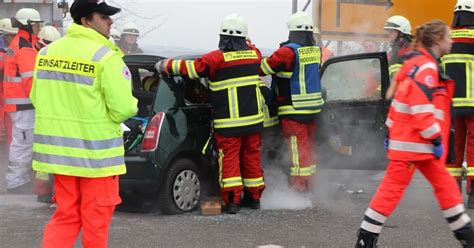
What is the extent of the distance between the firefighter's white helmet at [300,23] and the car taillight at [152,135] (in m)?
1.74

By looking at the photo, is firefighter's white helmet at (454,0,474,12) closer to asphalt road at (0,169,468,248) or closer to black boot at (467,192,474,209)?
black boot at (467,192,474,209)

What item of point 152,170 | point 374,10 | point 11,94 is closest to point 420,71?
point 152,170

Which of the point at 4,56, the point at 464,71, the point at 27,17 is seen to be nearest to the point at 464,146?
the point at 464,71

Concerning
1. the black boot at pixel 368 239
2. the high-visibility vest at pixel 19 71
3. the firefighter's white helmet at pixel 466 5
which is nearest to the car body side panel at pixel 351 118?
the firefighter's white helmet at pixel 466 5

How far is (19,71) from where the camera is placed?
314 inches

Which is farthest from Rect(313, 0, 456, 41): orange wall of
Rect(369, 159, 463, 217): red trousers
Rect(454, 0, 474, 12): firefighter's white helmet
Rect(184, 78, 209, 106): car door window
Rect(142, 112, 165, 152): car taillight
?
Rect(369, 159, 463, 217): red trousers

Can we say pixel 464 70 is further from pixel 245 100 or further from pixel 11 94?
pixel 11 94

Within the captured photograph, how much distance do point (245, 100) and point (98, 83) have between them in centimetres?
277

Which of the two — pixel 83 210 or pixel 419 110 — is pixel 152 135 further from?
pixel 419 110

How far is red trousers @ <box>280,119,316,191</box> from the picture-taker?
23.7ft

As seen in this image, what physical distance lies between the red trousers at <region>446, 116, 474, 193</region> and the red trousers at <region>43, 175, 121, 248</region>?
159 inches

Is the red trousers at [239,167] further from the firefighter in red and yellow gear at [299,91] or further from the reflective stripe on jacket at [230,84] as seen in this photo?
the firefighter in red and yellow gear at [299,91]

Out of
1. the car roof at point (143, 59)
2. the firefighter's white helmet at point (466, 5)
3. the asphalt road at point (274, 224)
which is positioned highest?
the firefighter's white helmet at point (466, 5)

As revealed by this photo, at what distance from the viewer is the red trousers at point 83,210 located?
4.10m
